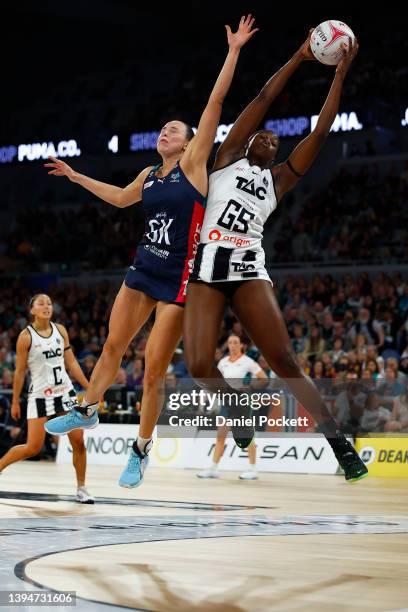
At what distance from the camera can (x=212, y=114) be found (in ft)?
22.9

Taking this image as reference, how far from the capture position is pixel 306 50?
7.19 m

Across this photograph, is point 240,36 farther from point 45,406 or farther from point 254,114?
point 45,406

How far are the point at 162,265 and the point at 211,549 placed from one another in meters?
2.02

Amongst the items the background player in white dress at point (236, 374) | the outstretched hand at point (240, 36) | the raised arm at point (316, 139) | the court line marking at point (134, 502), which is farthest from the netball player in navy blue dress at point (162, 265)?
the background player in white dress at point (236, 374)

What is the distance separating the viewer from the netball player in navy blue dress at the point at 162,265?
23.6ft

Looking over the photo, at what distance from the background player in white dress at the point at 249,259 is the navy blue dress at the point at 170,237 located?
167 millimetres

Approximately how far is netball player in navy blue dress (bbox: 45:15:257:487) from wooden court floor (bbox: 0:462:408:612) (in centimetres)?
85

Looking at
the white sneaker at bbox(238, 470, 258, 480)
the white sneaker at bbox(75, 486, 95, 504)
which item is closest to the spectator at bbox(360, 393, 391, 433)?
the white sneaker at bbox(238, 470, 258, 480)

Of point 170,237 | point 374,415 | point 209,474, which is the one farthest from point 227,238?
point 374,415

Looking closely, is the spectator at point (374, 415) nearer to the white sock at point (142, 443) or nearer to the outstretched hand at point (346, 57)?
the white sock at point (142, 443)

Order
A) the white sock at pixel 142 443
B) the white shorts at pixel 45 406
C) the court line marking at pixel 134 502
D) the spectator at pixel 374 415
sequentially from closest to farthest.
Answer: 1. the white sock at pixel 142 443
2. the court line marking at pixel 134 502
3. the white shorts at pixel 45 406
4. the spectator at pixel 374 415

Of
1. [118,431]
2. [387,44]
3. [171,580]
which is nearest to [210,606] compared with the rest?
[171,580]

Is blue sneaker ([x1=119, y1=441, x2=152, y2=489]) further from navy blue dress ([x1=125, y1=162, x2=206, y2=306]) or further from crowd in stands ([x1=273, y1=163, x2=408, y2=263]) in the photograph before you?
crowd in stands ([x1=273, y1=163, x2=408, y2=263])

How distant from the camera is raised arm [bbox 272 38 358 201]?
699 cm
